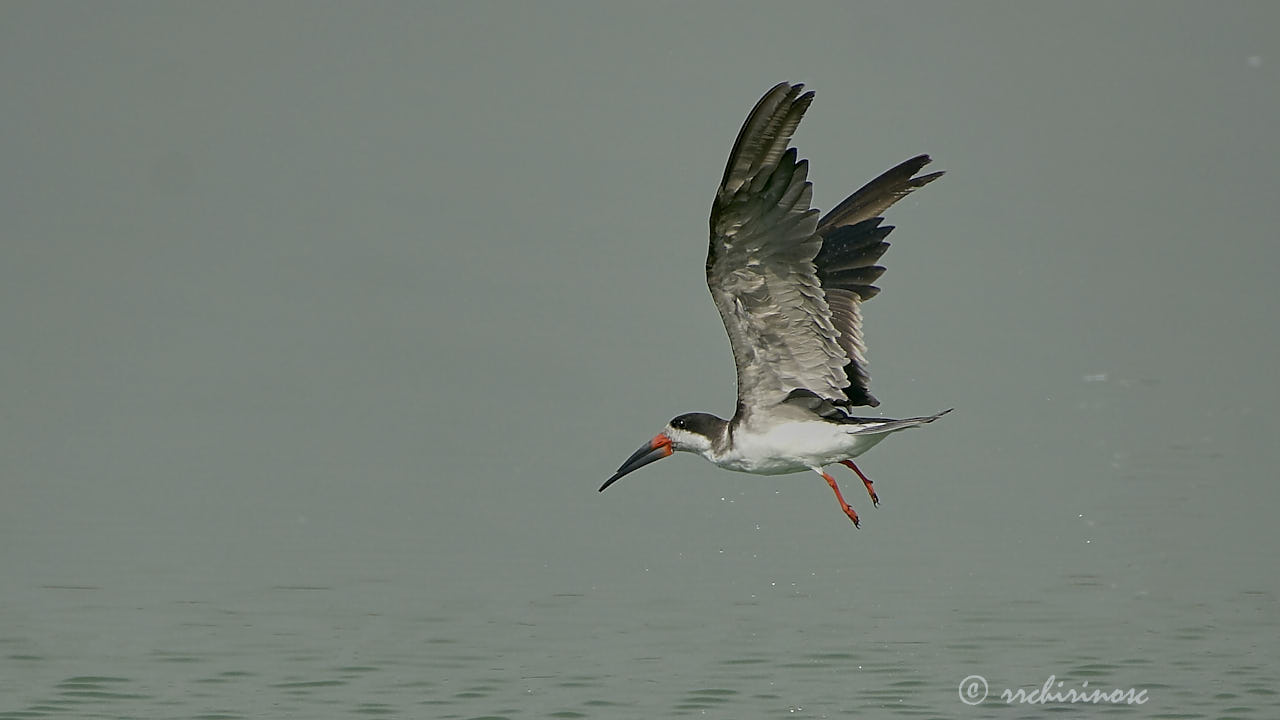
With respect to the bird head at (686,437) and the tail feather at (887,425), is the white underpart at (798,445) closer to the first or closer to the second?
the tail feather at (887,425)

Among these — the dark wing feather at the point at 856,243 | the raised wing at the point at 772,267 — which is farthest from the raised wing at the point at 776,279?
the dark wing feather at the point at 856,243

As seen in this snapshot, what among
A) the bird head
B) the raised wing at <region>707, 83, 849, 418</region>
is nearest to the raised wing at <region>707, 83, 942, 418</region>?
the raised wing at <region>707, 83, 849, 418</region>

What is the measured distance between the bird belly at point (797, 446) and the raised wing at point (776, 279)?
15cm

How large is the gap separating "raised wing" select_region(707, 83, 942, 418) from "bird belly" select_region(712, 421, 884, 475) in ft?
0.50

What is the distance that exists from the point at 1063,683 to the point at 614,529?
13.0 feet

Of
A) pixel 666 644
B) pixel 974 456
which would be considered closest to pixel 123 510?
pixel 666 644

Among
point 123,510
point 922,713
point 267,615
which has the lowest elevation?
point 922,713

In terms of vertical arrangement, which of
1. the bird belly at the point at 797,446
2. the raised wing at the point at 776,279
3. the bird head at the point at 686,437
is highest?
the raised wing at the point at 776,279

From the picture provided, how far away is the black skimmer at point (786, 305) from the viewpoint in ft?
32.2

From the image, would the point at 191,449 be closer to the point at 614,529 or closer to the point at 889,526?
the point at 614,529

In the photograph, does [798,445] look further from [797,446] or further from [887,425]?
[887,425]

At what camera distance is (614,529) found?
14.2 meters

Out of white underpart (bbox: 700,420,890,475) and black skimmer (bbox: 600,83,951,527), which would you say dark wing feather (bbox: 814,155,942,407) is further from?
white underpart (bbox: 700,420,890,475)

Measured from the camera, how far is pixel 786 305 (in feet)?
34.2
